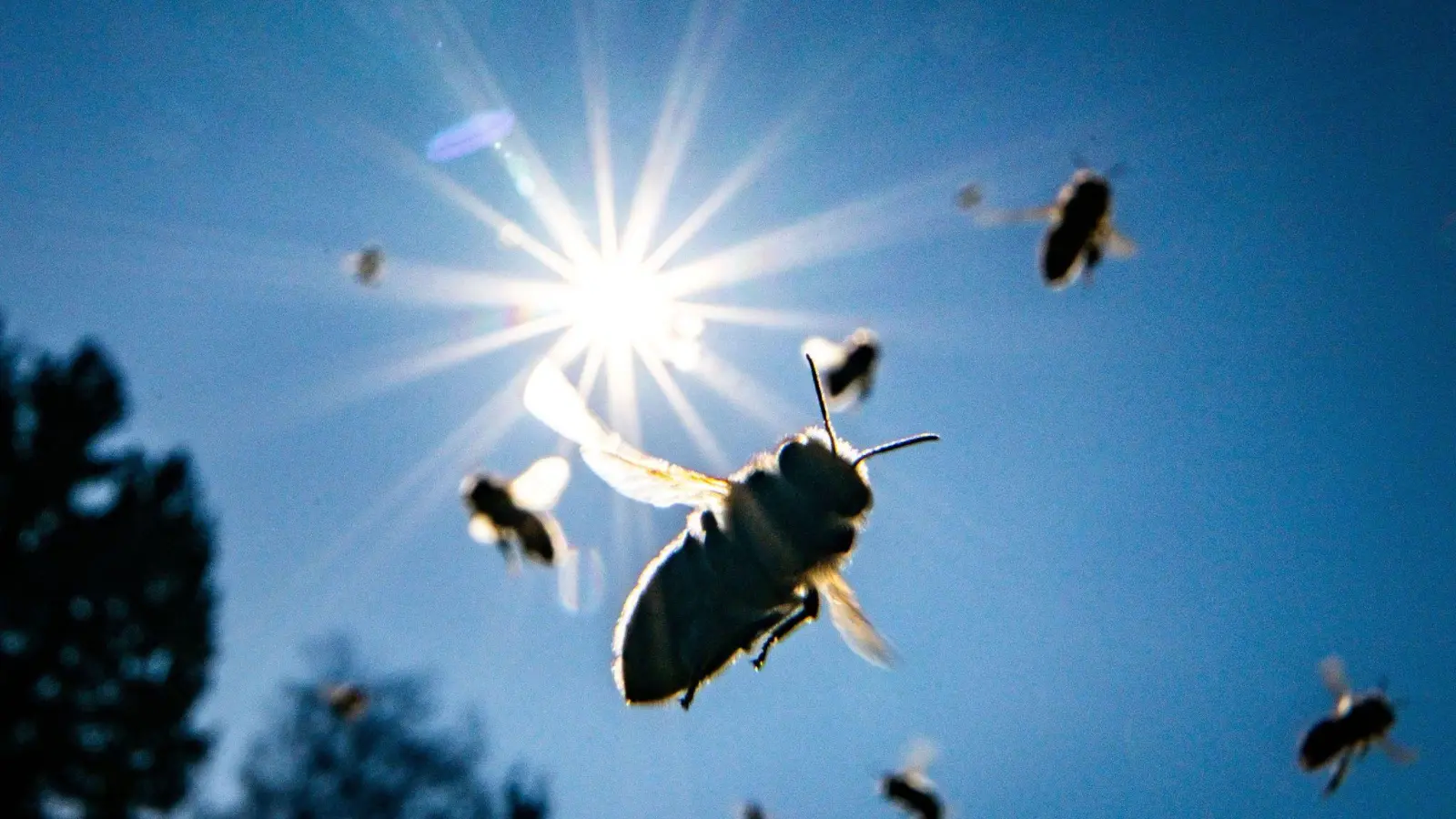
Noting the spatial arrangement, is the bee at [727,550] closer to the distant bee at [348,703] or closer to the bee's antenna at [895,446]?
the bee's antenna at [895,446]

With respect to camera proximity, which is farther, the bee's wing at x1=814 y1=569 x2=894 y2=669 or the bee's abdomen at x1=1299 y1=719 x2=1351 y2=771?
the bee's abdomen at x1=1299 y1=719 x2=1351 y2=771

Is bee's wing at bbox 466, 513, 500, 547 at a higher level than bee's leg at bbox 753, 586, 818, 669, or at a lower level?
higher

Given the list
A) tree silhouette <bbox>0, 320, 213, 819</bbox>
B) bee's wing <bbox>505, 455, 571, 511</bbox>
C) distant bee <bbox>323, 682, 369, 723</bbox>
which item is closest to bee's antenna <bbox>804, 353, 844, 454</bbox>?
bee's wing <bbox>505, 455, 571, 511</bbox>

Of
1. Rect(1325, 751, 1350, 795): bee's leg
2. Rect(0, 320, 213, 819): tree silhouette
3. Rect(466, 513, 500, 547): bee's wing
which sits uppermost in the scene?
Rect(0, 320, 213, 819): tree silhouette

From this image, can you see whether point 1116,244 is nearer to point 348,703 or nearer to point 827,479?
point 827,479

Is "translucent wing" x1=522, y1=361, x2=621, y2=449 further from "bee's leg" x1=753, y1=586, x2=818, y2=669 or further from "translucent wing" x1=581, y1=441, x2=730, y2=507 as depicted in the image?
"bee's leg" x1=753, y1=586, x2=818, y2=669

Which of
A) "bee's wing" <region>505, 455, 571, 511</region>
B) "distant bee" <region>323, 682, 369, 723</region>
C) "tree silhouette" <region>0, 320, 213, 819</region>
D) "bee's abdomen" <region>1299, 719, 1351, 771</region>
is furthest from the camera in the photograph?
"tree silhouette" <region>0, 320, 213, 819</region>

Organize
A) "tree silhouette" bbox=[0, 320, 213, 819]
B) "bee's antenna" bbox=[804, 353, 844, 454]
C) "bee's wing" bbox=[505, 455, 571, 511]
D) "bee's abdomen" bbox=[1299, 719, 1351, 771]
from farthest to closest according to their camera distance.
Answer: "tree silhouette" bbox=[0, 320, 213, 819] < "bee's abdomen" bbox=[1299, 719, 1351, 771] < "bee's wing" bbox=[505, 455, 571, 511] < "bee's antenna" bbox=[804, 353, 844, 454]

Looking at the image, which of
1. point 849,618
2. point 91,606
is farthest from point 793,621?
point 91,606

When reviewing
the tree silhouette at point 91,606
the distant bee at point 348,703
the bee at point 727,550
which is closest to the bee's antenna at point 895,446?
the bee at point 727,550
